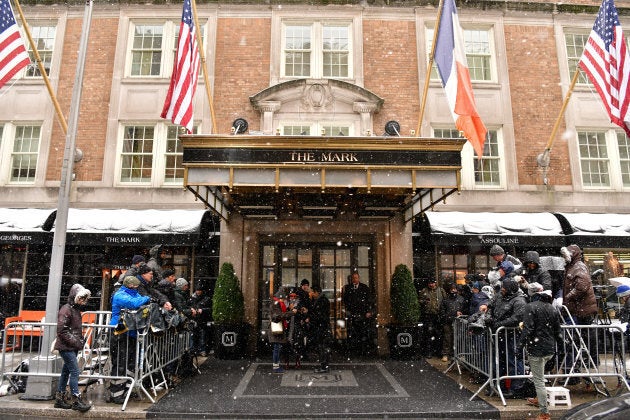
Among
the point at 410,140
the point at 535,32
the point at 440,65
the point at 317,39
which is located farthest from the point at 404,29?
the point at 410,140

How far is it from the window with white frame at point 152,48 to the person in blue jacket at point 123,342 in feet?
27.4

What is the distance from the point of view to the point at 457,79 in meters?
8.88

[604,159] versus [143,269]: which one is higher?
[604,159]

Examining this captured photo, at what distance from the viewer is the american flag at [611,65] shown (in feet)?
31.9

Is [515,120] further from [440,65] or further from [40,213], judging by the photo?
[40,213]

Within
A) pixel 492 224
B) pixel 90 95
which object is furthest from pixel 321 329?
pixel 90 95

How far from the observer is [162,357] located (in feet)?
25.9

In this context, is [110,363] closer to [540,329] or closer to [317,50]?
[540,329]

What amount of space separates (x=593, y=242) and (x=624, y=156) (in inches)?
153

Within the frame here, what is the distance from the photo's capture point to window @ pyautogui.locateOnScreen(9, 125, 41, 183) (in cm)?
1306

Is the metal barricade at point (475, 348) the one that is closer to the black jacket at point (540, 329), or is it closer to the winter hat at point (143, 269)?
the black jacket at point (540, 329)

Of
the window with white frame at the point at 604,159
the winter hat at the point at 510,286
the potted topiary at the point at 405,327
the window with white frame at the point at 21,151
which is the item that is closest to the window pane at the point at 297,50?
the potted topiary at the point at 405,327

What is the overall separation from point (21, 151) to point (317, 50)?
30.5ft

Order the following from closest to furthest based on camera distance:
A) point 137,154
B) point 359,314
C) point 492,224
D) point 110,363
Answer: point 110,363
point 359,314
point 492,224
point 137,154
